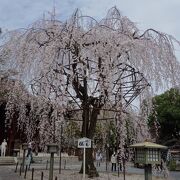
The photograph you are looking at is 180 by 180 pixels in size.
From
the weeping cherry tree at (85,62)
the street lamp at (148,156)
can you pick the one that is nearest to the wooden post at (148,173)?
the street lamp at (148,156)

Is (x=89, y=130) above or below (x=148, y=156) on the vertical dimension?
above

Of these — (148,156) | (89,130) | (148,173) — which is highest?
(89,130)

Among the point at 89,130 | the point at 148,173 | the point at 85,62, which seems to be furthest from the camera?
the point at 89,130

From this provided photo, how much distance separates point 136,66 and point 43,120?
12.7ft

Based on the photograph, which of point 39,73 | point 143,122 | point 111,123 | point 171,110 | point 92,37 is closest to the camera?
point 39,73

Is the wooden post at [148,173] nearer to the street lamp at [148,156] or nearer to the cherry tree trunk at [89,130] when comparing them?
the street lamp at [148,156]

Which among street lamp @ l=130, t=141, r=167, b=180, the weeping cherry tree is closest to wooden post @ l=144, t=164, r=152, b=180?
street lamp @ l=130, t=141, r=167, b=180

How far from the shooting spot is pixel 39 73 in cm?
1226

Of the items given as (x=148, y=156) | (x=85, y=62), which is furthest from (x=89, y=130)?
(x=148, y=156)

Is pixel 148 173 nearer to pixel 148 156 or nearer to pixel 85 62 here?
pixel 148 156

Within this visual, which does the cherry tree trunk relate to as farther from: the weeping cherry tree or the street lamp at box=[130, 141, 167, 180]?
the street lamp at box=[130, 141, 167, 180]

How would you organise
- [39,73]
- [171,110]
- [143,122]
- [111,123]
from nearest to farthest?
[39,73]
[143,122]
[111,123]
[171,110]

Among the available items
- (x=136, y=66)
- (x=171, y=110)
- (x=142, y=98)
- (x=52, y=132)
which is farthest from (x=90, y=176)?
(x=171, y=110)

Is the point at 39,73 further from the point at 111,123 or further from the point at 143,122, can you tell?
the point at 111,123
